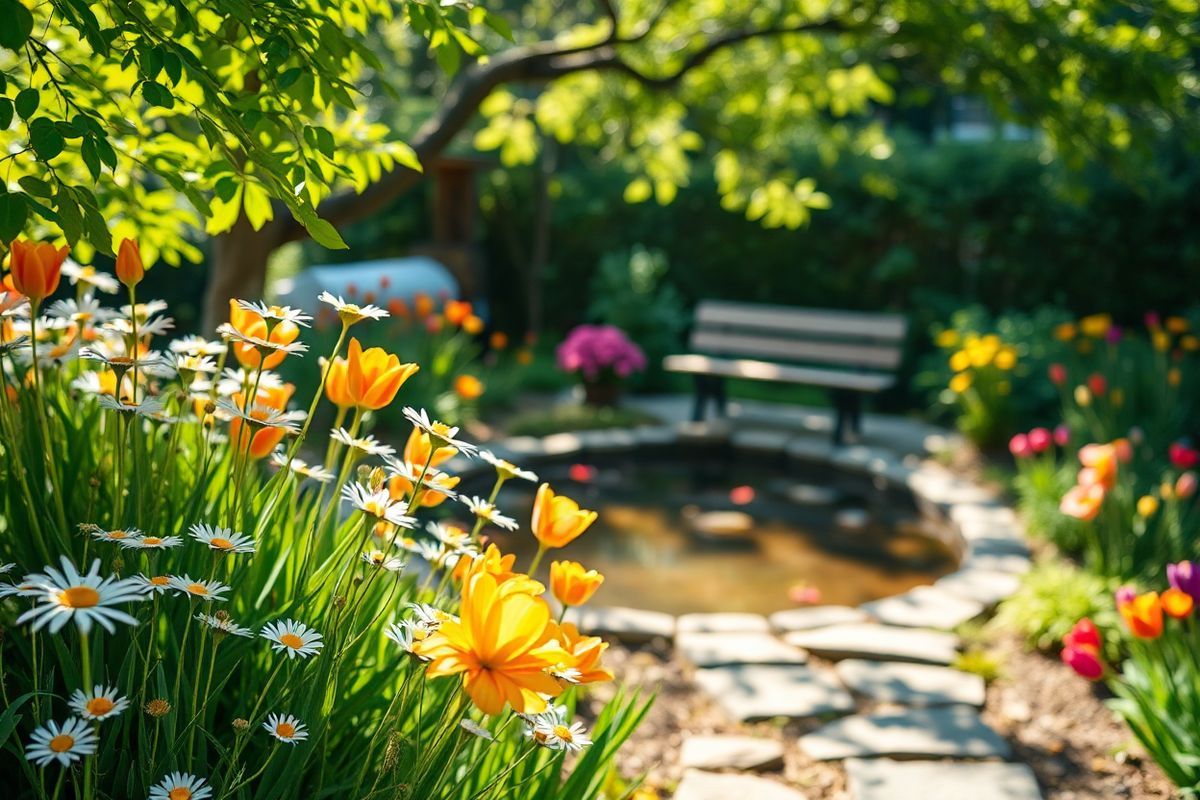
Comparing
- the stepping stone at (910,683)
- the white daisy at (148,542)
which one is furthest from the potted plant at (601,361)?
the white daisy at (148,542)

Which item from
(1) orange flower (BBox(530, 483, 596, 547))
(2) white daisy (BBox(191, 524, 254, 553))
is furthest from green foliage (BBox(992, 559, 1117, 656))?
(2) white daisy (BBox(191, 524, 254, 553))

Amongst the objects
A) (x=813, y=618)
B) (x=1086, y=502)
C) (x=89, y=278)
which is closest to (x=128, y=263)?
(x=89, y=278)

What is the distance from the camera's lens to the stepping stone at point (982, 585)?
4.05m

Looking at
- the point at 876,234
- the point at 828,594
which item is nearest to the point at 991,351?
the point at 828,594

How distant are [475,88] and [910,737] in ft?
9.30

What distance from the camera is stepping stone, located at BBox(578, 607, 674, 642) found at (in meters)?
3.63

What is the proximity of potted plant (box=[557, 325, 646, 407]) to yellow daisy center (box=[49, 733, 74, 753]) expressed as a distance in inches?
244

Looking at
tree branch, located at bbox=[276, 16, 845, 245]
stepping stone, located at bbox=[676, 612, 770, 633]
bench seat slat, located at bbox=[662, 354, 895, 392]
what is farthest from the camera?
bench seat slat, located at bbox=[662, 354, 895, 392]

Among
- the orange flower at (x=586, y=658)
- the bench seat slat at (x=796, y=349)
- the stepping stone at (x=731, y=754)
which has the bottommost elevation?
the stepping stone at (x=731, y=754)

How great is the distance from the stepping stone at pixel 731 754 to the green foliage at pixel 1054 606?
3.84 ft

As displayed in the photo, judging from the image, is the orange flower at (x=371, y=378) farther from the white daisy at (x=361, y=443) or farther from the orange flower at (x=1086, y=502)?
the orange flower at (x=1086, y=502)

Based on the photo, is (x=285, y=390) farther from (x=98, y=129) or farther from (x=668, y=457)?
(x=668, y=457)

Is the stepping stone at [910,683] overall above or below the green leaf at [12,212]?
below

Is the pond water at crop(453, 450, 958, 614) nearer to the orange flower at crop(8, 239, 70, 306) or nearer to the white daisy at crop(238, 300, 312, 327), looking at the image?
the white daisy at crop(238, 300, 312, 327)
